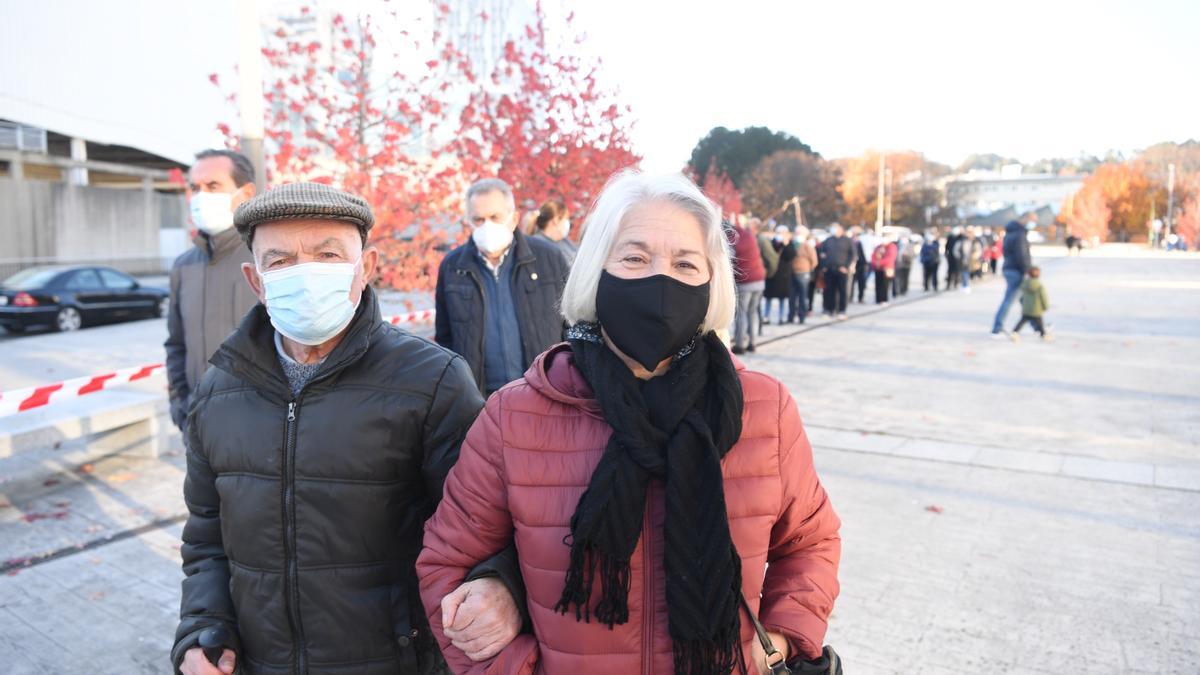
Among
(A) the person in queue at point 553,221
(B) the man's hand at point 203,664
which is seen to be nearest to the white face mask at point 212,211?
(B) the man's hand at point 203,664

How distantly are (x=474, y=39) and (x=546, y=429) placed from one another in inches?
396

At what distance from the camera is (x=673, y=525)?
1.69 metres

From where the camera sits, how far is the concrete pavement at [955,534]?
392cm

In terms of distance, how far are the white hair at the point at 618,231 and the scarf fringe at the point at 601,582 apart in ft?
1.77

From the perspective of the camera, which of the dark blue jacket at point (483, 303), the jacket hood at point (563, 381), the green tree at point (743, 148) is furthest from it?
the green tree at point (743, 148)

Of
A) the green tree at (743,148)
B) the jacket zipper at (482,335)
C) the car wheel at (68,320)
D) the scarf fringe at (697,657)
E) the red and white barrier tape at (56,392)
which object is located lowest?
the car wheel at (68,320)

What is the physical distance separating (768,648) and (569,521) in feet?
1.69

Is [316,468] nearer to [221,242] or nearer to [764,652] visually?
[764,652]

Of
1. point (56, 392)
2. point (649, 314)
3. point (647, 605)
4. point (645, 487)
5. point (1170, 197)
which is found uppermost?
point (1170, 197)

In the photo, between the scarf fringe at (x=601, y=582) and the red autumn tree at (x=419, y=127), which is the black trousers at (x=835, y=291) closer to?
the red autumn tree at (x=419, y=127)

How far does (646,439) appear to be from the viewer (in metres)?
1.70

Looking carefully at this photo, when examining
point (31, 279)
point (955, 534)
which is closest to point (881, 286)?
point (955, 534)

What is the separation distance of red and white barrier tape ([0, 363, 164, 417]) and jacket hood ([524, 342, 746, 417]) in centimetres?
569

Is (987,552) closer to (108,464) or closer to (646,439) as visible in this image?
(646,439)
